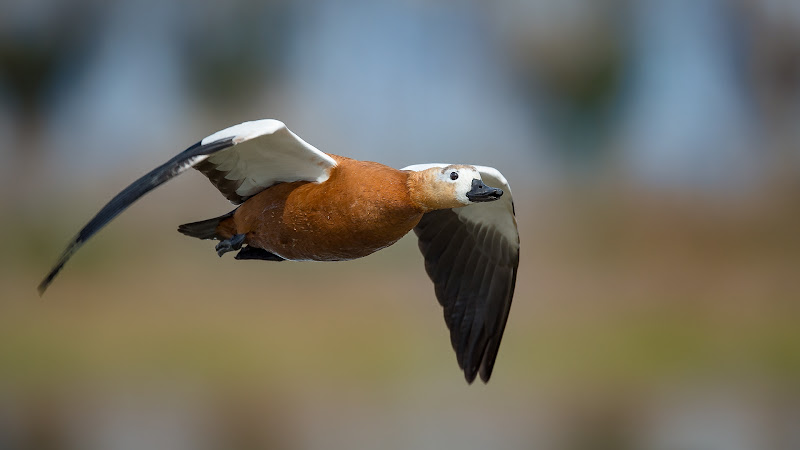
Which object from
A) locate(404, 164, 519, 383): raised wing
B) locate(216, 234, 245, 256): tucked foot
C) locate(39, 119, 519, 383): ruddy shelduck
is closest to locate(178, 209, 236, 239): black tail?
locate(39, 119, 519, 383): ruddy shelduck

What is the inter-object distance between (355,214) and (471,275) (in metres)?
0.88

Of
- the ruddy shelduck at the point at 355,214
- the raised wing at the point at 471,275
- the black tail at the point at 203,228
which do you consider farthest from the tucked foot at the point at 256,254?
the raised wing at the point at 471,275

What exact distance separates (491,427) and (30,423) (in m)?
4.47

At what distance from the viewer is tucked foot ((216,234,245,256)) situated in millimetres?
2970

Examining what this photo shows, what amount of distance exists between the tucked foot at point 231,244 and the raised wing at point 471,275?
2.48 ft

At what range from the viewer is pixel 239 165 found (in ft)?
9.80

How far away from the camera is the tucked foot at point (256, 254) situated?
121 inches

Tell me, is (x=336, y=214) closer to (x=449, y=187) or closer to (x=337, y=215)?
(x=337, y=215)

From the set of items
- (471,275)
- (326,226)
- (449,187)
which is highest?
(449,187)

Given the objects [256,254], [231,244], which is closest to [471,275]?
[256,254]

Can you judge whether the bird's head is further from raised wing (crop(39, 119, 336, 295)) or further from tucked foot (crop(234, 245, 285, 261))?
tucked foot (crop(234, 245, 285, 261))

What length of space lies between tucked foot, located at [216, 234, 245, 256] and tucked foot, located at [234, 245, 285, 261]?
0.08 m

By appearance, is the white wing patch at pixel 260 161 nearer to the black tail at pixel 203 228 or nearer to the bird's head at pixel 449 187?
the black tail at pixel 203 228

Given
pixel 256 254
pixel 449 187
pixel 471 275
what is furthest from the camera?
pixel 471 275
